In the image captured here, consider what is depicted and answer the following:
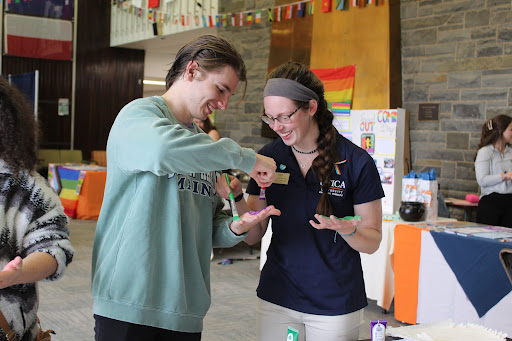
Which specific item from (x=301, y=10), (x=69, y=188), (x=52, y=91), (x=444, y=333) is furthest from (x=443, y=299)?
(x=52, y=91)

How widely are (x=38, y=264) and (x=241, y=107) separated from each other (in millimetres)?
7489

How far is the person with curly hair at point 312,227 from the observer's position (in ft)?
5.67

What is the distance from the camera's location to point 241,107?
8711 mm

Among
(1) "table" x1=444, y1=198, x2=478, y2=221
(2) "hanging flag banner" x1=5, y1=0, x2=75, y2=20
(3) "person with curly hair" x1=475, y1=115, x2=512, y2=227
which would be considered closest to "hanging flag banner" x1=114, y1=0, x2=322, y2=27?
(2) "hanging flag banner" x1=5, y1=0, x2=75, y2=20

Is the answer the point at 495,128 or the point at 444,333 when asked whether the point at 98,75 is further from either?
the point at 444,333

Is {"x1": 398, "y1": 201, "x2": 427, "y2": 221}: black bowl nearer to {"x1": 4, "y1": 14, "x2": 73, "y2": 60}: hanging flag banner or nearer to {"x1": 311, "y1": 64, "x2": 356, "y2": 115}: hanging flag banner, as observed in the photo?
{"x1": 311, "y1": 64, "x2": 356, "y2": 115}: hanging flag banner

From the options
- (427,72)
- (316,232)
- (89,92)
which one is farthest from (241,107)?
(316,232)

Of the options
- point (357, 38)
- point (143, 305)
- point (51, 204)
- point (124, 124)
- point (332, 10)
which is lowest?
point (143, 305)

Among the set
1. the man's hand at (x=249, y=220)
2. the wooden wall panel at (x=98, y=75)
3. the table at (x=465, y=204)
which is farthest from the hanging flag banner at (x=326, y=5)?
the wooden wall panel at (x=98, y=75)

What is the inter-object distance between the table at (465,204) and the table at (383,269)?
1370mm

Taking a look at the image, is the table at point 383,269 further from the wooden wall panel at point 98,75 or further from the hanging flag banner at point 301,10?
the wooden wall panel at point 98,75

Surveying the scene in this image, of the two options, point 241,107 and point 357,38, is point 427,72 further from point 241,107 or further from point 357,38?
point 241,107

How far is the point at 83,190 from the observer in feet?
28.1

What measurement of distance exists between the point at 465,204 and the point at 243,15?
15.3ft
